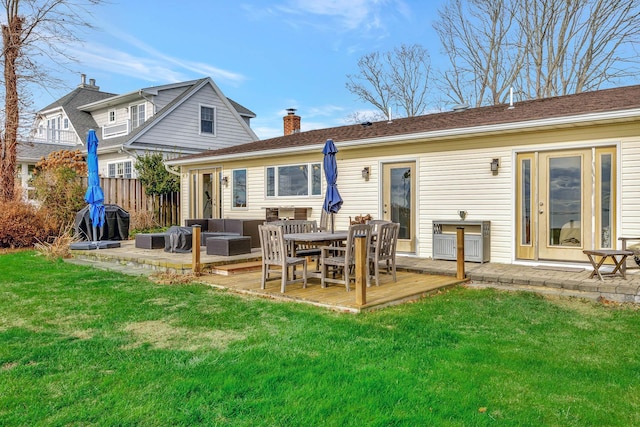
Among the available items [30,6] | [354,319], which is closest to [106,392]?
[354,319]

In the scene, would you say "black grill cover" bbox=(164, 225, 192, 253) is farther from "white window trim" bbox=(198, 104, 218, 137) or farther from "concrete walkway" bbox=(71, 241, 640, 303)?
"white window trim" bbox=(198, 104, 218, 137)

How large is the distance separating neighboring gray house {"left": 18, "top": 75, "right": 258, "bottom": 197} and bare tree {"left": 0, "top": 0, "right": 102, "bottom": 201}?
1.23 meters

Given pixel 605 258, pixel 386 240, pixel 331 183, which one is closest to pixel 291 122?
pixel 331 183

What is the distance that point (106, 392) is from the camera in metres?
2.87

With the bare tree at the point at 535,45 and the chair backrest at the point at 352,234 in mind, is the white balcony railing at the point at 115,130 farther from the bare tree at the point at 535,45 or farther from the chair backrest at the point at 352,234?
the chair backrest at the point at 352,234

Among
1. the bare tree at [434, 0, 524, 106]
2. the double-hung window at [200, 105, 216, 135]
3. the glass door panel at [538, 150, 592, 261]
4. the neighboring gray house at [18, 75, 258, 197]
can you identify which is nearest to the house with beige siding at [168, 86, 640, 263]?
the glass door panel at [538, 150, 592, 261]

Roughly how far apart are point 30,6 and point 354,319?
56.2ft

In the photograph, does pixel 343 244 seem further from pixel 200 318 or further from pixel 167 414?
pixel 167 414

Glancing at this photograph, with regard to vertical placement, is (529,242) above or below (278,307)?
above

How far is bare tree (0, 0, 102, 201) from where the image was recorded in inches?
582

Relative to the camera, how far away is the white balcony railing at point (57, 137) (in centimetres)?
2111

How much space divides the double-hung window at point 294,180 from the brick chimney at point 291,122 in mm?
5043

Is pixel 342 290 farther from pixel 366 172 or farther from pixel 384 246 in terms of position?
pixel 366 172

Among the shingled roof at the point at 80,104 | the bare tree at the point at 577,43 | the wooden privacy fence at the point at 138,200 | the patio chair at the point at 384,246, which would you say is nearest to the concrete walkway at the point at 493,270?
the patio chair at the point at 384,246
